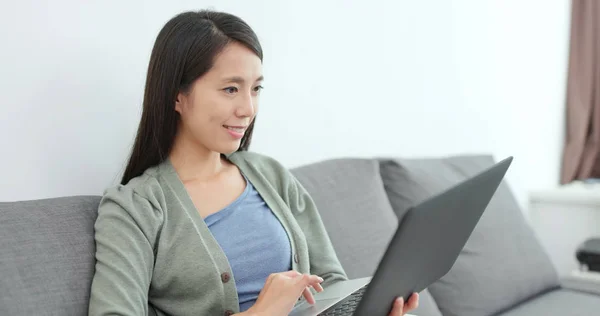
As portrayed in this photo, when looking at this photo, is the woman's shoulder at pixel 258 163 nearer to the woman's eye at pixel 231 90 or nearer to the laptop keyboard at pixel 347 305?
the woman's eye at pixel 231 90

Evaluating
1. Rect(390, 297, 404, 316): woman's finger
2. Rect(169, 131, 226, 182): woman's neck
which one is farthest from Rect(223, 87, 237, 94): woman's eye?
Rect(390, 297, 404, 316): woman's finger

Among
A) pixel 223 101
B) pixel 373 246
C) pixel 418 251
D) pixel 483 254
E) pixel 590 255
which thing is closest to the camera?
pixel 418 251

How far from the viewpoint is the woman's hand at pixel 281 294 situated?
117 centimetres

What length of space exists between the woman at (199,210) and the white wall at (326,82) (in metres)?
0.18

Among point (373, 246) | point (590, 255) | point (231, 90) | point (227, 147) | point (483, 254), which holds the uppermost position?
point (231, 90)

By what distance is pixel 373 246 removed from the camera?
5.68 feet

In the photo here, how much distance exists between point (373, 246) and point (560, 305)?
2.15ft

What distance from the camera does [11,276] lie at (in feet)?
3.44

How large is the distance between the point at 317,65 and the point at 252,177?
681 millimetres

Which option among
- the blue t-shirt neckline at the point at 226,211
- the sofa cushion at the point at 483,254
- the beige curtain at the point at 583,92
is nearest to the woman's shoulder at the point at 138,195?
the blue t-shirt neckline at the point at 226,211

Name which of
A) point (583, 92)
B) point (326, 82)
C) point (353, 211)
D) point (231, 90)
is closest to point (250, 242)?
point (231, 90)

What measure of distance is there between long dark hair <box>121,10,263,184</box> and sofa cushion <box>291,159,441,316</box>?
459 millimetres

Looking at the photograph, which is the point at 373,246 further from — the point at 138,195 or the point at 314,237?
the point at 138,195

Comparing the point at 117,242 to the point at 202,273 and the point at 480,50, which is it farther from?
the point at 480,50
